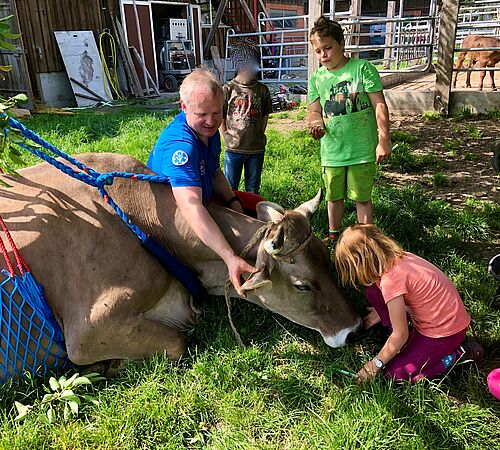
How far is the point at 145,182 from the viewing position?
3.42 metres

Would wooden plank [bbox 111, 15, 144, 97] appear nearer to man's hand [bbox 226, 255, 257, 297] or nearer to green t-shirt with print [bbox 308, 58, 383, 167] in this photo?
green t-shirt with print [bbox 308, 58, 383, 167]

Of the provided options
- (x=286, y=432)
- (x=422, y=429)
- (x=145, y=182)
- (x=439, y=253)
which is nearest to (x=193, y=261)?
(x=145, y=182)

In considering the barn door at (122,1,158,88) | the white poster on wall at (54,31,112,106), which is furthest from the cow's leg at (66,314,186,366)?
the barn door at (122,1,158,88)

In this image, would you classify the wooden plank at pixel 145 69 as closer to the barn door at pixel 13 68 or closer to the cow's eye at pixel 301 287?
the barn door at pixel 13 68

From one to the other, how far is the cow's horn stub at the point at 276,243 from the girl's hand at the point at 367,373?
0.81 metres

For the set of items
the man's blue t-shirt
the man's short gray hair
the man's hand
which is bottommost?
the man's hand

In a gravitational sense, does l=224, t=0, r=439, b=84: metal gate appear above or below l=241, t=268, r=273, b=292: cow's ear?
above

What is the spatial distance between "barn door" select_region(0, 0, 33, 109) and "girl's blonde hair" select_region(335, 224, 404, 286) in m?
11.2

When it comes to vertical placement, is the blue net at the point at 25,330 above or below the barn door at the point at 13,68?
below

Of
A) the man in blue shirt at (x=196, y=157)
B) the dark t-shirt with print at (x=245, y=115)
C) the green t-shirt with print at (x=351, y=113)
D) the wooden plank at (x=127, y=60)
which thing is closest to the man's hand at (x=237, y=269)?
the man in blue shirt at (x=196, y=157)

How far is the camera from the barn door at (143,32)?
15648mm

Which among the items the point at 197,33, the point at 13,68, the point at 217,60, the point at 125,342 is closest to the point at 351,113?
the point at 125,342

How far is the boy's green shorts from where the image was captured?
13.7 ft

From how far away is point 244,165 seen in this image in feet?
16.9
